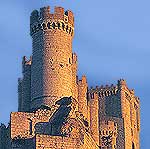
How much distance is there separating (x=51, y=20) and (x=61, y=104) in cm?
1088

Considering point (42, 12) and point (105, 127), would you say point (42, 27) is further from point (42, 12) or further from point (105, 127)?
point (105, 127)

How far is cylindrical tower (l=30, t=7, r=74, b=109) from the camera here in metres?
78.0

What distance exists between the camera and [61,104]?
7244 cm

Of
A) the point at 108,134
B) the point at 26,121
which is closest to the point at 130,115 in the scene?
the point at 108,134

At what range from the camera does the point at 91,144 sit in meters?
67.9

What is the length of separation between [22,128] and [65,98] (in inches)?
190

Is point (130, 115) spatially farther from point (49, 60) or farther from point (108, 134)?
point (49, 60)

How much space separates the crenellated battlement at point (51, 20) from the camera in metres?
80.6

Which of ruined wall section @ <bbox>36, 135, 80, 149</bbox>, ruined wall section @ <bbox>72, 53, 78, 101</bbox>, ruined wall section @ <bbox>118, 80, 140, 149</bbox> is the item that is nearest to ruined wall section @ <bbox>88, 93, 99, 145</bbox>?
ruined wall section @ <bbox>72, 53, 78, 101</bbox>

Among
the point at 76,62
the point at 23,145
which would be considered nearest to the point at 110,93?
the point at 76,62

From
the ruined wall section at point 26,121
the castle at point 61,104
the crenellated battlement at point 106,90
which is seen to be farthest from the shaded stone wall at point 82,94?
the ruined wall section at point 26,121

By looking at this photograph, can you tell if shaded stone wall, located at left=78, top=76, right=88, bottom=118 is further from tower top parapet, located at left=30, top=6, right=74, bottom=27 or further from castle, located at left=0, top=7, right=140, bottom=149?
tower top parapet, located at left=30, top=6, right=74, bottom=27

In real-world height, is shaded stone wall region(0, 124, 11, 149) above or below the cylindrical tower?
below

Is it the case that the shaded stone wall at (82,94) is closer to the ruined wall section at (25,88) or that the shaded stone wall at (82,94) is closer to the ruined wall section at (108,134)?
the ruined wall section at (108,134)
